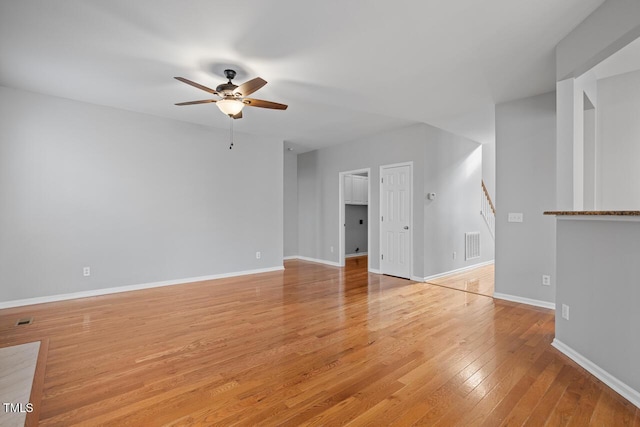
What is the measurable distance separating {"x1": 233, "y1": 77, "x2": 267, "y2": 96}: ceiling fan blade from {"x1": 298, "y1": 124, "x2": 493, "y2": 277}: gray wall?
332 centimetres

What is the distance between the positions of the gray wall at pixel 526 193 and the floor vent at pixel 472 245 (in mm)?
1965

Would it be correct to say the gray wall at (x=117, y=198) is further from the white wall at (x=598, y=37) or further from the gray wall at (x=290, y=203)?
the white wall at (x=598, y=37)

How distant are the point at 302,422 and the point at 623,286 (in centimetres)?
223

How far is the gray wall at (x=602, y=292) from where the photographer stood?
75.7 inches

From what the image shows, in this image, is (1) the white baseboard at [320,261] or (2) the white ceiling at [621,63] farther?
(1) the white baseboard at [320,261]

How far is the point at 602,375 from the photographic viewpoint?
2100mm

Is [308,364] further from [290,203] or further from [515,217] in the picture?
[290,203]

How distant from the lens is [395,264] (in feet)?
18.6

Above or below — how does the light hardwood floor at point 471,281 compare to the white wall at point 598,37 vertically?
below

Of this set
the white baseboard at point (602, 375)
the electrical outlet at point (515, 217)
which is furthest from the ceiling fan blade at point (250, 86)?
the electrical outlet at point (515, 217)

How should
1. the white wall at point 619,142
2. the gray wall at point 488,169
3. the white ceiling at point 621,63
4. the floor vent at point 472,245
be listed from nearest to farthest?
the white ceiling at point 621,63 < the white wall at point 619,142 < the floor vent at point 472,245 < the gray wall at point 488,169

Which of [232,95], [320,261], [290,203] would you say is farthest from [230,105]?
[320,261]

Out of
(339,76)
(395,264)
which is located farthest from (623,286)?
(395,264)

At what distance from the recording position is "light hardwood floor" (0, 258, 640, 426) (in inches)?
69.7
